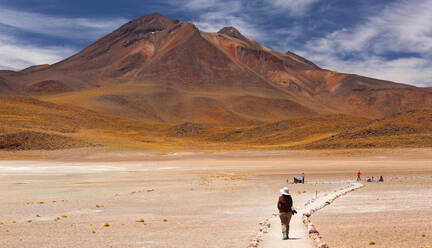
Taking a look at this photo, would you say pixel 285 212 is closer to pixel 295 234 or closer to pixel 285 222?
pixel 285 222

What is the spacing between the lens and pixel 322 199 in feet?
64.0

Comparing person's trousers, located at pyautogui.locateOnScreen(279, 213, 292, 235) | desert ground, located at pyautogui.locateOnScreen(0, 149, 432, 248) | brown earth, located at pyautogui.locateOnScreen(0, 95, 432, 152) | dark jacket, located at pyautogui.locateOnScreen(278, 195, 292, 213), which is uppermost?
brown earth, located at pyautogui.locateOnScreen(0, 95, 432, 152)

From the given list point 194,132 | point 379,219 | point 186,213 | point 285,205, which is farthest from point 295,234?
point 194,132

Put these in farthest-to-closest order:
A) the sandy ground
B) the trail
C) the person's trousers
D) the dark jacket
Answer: the dark jacket
the person's trousers
the sandy ground
the trail

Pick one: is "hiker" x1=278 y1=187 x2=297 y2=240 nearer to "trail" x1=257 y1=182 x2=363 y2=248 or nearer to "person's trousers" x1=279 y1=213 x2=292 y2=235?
"person's trousers" x1=279 y1=213 x2=292 y2=235

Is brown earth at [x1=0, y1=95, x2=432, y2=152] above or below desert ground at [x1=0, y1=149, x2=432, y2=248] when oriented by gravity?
above

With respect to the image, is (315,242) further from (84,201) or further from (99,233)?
(84,201)

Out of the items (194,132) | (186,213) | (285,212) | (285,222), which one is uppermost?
(194,132)

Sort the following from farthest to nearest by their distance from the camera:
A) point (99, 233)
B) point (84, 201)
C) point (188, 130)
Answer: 1. point (188, 130)
2. point (84, 201)
3. point (99, 233)

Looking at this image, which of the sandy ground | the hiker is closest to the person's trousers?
the hiker

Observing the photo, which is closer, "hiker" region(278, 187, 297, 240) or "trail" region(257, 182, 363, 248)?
"trail" region(257, 182, 363, 248)

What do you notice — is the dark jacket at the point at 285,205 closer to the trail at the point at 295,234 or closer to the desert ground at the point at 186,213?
the trail at the point at 295,234

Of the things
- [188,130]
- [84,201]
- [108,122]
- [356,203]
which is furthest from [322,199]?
[108,122]

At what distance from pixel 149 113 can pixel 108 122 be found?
151ft
